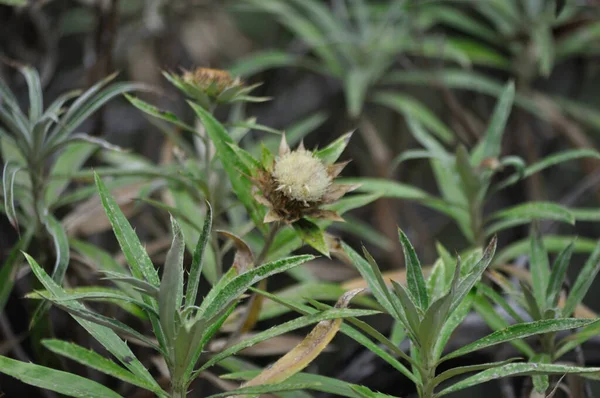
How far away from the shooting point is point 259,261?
0.55 m

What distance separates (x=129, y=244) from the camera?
17.9 inches

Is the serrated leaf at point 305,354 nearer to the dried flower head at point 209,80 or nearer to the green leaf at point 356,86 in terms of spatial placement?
the dried flower head at point 209,80

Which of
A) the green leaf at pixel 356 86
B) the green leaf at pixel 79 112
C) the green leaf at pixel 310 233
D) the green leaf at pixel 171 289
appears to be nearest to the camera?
the green leaf at pixel 171 289

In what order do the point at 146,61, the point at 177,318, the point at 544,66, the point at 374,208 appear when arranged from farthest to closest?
the point at 146,61 → the point at 374,208 → the point at 544,66 → the point at 177,318

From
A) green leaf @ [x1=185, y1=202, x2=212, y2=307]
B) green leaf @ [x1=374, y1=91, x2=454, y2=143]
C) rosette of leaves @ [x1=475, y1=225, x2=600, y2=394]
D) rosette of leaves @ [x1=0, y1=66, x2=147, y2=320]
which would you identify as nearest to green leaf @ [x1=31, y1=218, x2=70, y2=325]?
rosette of leaves @ [x1=0, y1=66, x2=147, y2=320]

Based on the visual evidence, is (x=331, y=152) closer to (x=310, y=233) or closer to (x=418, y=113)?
(x=310, y=233)

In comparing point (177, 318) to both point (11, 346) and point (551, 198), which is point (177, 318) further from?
point (551, 198)

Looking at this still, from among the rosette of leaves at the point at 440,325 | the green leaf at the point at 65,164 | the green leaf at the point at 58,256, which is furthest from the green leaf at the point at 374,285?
the green leaf at the point at 65,164

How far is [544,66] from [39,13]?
0.75 meters

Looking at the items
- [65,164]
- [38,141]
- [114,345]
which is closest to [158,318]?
[114,345]

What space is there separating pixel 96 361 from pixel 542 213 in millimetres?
440

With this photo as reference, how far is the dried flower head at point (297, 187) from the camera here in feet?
1.55

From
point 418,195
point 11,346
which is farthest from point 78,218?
point 418,195

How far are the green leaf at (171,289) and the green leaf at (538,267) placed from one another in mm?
318
